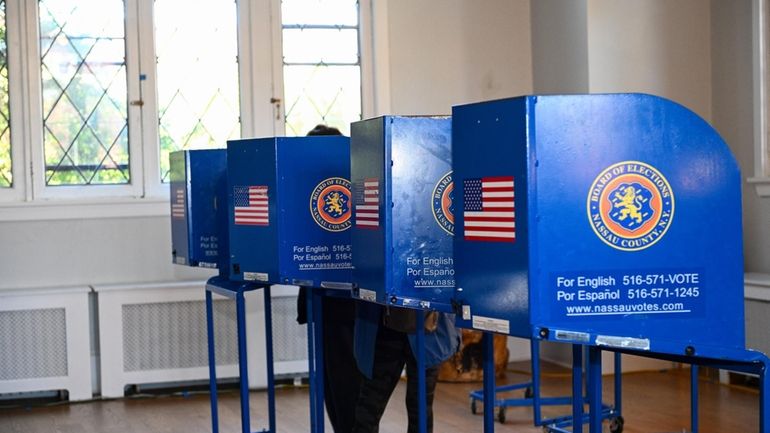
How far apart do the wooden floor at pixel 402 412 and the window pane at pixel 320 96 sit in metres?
1.54

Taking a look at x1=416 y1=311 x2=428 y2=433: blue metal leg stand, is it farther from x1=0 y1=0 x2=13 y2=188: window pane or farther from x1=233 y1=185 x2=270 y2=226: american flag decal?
x1=0 y1=0 x2=13 y2=188: window pane

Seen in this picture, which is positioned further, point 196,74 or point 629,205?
point 196,74

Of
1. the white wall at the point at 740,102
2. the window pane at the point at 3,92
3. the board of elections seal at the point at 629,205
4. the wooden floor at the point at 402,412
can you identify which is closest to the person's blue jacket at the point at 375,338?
the board of elections seal at the point at 629,205

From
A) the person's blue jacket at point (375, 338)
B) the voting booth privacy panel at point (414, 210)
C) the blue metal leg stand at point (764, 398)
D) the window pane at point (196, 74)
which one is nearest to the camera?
the blue metal leg stand at point (764, 398)

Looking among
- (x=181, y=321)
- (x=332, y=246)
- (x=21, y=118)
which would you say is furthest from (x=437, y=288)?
(x=21, y=118)

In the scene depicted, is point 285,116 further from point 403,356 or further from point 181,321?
point 403,356

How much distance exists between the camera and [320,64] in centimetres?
627

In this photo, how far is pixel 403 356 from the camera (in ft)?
10.9

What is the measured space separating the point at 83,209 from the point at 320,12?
5.77 ft

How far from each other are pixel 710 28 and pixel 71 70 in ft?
11.9

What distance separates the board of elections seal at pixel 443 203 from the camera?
252 cm

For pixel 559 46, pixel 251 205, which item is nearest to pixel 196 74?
pixel 559 46

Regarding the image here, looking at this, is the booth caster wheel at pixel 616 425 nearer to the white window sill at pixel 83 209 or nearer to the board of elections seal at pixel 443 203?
the board of elections seal at pixel 443 203

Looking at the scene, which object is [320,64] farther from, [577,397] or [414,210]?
[577,397]
